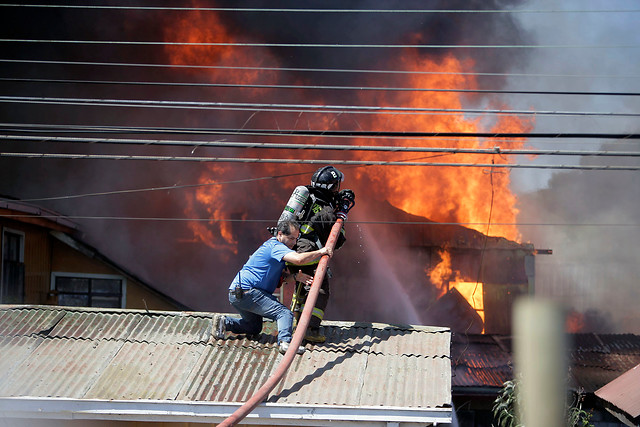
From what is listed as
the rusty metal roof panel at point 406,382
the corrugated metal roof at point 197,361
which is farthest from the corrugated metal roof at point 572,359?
the rusty metal roof panel at point 406,382

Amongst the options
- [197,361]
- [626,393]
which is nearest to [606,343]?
[626,393]

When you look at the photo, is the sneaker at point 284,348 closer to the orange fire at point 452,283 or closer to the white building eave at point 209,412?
the white building eave at point 209,412

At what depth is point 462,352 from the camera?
15055 millimetres

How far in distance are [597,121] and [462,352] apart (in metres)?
12.0

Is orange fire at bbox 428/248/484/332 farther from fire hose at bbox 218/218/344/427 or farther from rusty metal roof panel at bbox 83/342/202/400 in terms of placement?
rusty metal roof panel at bbox 83/342/202/400

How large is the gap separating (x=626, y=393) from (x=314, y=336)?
11.6 feet

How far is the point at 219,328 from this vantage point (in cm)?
789

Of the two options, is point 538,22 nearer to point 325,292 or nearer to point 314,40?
point 314,40

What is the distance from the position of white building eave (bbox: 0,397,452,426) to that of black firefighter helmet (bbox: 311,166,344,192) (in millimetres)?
2839

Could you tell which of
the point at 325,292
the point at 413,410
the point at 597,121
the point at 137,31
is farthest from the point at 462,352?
the point at 137,31

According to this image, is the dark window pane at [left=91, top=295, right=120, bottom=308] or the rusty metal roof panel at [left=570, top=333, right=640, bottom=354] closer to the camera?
the rusty metal roof panel at [left=570, top=333, right=640, bottom=354]

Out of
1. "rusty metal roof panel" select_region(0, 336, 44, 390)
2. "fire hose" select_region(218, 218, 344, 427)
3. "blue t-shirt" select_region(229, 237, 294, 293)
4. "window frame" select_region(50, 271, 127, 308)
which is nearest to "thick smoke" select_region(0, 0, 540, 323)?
"window frame" select_region(50, 271, 127, 308)

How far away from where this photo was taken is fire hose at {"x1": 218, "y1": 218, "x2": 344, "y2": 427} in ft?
20.8

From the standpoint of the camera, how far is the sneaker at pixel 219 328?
7.88 meters
